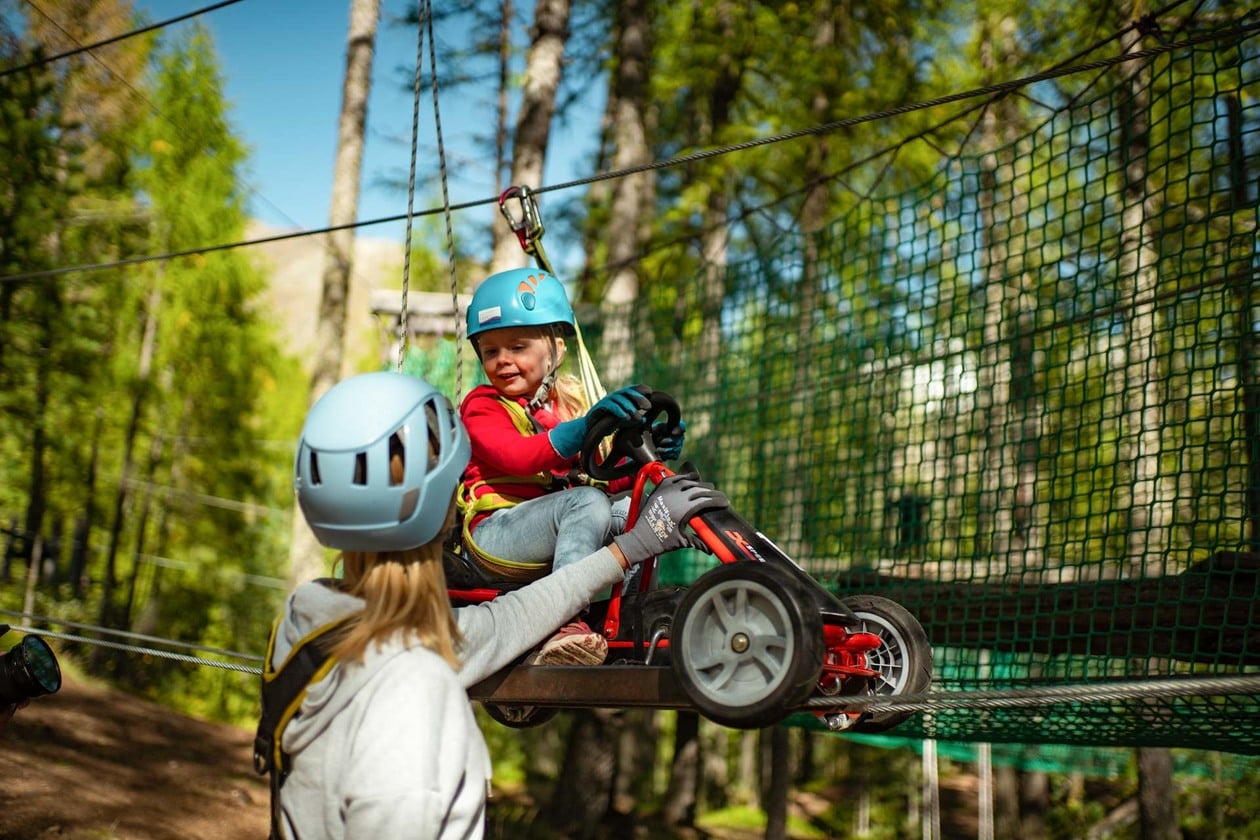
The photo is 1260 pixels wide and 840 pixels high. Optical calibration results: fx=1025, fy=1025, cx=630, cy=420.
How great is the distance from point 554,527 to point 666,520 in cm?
45

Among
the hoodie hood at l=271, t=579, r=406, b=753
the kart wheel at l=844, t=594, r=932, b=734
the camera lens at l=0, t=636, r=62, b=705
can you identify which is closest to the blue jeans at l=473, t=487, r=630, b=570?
the kart wheel at l=844, t=594, r=932, b=734

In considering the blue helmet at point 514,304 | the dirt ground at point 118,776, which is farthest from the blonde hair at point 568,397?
the dirt ground at point 118,776

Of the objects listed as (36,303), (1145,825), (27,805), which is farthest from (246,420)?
(1145,825)

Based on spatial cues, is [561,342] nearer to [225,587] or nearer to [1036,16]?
[1036,16]

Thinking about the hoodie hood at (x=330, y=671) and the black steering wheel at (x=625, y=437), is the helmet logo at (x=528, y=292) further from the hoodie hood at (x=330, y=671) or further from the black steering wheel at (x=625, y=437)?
the hoodie hood at (x=330, y=671)

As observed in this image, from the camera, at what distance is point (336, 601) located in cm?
166

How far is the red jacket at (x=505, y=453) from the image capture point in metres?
2.67

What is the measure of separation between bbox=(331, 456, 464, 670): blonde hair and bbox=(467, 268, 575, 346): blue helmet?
116cm

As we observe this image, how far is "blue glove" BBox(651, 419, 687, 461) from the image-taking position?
2.65 meters

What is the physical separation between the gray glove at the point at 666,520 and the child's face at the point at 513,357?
76cm

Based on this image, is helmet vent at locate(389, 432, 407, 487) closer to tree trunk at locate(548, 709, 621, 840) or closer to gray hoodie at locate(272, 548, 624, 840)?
gray hoodie at locate(272, 548, 624, 840)

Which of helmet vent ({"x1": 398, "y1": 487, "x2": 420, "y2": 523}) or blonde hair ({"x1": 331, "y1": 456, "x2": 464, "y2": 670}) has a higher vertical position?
helmet vent ({"x1": 398, "y1": 487, "x2": 420, "y2": 523})

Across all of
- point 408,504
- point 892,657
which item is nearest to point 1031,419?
point 892,657

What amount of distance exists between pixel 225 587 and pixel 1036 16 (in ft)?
60.0
